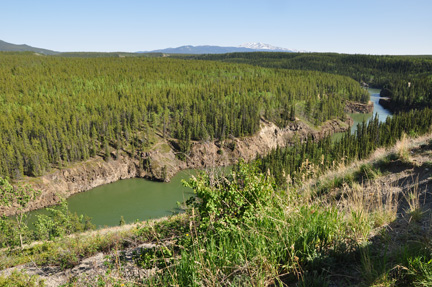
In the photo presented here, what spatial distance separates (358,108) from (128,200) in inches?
4688

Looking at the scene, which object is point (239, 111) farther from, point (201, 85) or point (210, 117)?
point (201, 85)

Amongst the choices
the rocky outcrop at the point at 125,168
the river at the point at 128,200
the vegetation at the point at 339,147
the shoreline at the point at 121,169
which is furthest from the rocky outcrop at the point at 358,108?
the river at the point at 128,200

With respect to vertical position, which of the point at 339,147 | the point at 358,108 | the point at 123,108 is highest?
the point at 123,108

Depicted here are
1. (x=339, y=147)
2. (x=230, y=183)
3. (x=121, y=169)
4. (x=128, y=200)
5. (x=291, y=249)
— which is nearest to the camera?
(x=291, y=249)

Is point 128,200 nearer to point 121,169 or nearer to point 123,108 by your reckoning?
point 121,169

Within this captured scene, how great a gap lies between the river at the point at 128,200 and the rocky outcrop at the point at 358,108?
339 feet

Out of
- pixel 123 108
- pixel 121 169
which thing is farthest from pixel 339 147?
pixel 123 108

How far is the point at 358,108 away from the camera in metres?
128

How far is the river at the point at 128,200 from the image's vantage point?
46.8 metres

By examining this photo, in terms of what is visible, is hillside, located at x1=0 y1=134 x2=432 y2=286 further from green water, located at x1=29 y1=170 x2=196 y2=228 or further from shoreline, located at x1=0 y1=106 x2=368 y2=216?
green water, located at x1=29 y1=170 x2=196 y2=228

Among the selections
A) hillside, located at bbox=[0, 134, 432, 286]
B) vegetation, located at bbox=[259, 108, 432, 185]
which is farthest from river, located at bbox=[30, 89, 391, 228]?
hillside, located at bbox=[0, 134, 432, 286]

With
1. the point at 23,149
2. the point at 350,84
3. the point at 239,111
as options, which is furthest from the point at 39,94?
the point at 350,84

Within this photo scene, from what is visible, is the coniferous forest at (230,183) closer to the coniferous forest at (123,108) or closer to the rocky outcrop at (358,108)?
the coniferous forest at (123,108)

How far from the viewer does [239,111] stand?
85.3 metres
